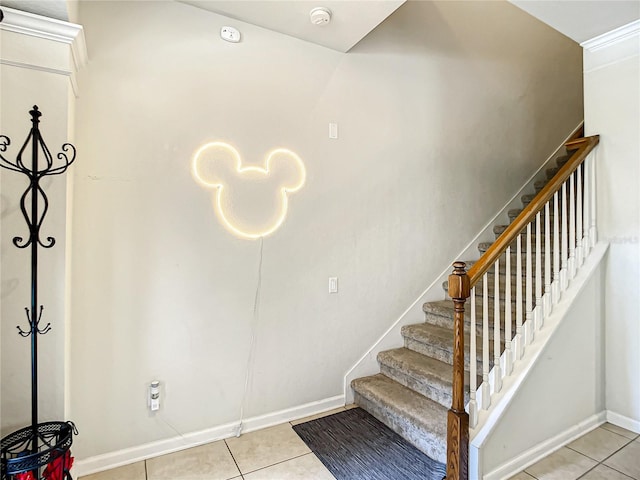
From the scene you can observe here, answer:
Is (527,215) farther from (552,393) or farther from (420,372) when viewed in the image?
(420,372)

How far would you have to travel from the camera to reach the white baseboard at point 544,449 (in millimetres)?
1870

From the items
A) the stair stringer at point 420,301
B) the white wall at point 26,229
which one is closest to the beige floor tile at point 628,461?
the stair stringer at point 420,301

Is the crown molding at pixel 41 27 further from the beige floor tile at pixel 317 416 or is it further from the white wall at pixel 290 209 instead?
the beige floor tile at pixel 317 416

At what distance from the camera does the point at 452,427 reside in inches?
70.5

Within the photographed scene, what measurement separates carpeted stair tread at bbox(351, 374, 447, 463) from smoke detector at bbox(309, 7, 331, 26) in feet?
8.35

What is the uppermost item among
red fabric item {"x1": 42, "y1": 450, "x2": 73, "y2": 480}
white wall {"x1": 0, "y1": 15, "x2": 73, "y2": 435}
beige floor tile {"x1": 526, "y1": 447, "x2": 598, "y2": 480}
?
white wall {"x1": 0, "y1": 15, "x2": 73, "y2": 435}

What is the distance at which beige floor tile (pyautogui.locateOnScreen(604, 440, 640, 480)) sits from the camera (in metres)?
1.90

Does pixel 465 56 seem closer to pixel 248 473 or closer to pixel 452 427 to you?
pixel 452 427

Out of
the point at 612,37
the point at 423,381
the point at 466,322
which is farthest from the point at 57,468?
the point at 612,37

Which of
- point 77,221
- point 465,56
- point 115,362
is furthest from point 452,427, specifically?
point 465,56

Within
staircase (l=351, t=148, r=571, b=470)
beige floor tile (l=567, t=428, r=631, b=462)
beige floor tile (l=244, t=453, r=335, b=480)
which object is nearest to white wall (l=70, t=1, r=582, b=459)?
staircase (l=351, t=148, r=571, b=470)

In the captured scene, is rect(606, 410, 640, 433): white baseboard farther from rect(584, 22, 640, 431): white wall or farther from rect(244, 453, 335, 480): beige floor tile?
rect(244, 453, 335, 480): beige floor tile

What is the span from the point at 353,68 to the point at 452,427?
2.51 m

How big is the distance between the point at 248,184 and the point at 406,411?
5.91 ft
